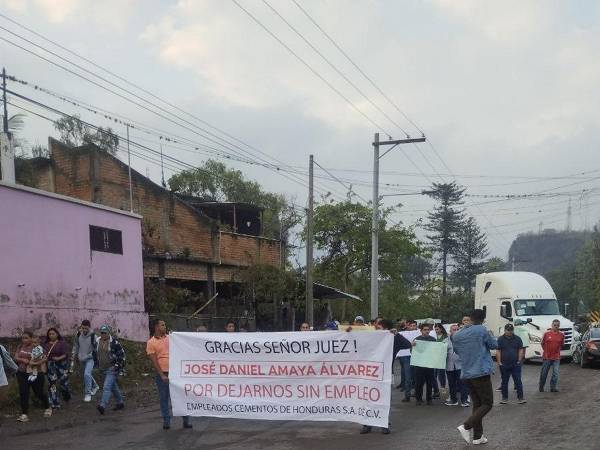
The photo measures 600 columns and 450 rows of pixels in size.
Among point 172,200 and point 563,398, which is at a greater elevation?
point 172,200

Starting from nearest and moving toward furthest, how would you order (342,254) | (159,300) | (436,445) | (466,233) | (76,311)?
(436,445) → (76,311) → (159,300) → (342,254) → (466,233)

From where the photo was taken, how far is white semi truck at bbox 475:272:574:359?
945 inches

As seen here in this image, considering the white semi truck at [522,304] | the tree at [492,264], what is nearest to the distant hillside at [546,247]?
the tree at [492,264]

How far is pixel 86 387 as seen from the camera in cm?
1394

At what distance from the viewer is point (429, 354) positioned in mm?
13172

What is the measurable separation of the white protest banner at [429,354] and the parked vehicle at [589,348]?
10034 mm

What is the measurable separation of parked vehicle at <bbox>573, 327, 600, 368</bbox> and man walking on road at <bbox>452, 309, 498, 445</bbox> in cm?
1361

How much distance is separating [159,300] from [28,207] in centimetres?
825

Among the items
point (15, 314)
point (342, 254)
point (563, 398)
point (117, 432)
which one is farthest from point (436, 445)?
point (342, 254)

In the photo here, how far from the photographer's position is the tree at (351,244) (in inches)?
1559

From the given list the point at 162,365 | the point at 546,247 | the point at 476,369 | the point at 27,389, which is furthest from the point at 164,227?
the point at 546,247

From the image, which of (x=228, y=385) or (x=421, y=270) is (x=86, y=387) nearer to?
(x=228, y=385)

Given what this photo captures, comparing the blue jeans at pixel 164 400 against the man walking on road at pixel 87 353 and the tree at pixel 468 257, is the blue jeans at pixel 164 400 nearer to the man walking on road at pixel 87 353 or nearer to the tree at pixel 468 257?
the man walking on road at pixel 87 353

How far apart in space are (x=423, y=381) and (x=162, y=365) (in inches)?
208
